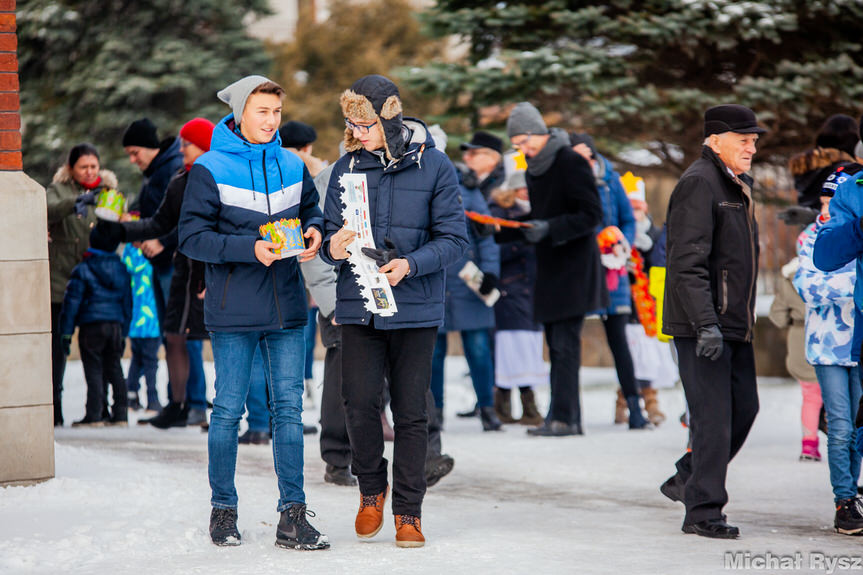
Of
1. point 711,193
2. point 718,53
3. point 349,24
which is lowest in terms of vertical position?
point 711,193

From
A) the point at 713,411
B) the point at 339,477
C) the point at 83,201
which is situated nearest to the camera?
the point at 713,411

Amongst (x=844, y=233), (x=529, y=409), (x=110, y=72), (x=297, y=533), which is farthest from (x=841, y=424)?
(x=110, y=72)

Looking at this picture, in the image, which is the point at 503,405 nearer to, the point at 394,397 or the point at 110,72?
the point at 394,397

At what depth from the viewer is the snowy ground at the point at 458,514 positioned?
4.98 m

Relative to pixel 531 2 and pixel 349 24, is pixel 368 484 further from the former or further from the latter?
pixel 349 24

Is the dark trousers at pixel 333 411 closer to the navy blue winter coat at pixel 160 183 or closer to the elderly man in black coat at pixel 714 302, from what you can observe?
the elderly man in black coat at pixel 714 302

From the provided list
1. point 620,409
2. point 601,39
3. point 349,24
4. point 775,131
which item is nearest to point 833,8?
point 775,131

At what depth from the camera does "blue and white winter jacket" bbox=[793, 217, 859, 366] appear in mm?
6156

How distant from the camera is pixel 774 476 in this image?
7.41 meters

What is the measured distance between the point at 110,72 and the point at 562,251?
15504 mm

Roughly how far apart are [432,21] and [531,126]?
6.82 meters

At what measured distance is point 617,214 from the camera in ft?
32.6

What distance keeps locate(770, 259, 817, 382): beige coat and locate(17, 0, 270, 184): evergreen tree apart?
1631 centimetres

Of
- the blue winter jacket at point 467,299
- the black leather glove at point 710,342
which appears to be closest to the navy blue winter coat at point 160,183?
the blue winter jacket at point 467,299
